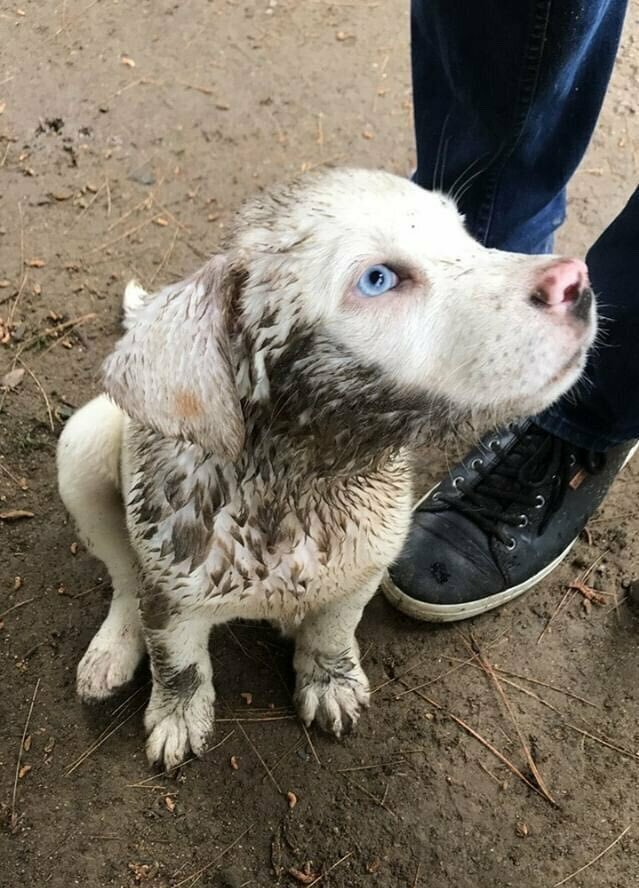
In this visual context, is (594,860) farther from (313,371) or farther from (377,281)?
(377,281)

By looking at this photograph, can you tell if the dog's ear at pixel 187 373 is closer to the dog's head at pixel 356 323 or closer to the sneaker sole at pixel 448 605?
the dog's head at pixel 356 323

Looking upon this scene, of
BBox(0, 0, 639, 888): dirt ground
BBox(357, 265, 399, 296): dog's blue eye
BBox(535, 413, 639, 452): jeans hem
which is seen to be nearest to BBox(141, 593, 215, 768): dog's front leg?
BBox(0, 0, 639, 888): dirt ground

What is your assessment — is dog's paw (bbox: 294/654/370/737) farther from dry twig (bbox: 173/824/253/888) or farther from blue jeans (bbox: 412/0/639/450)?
blue jeans (bbox: 412/0/639/450)

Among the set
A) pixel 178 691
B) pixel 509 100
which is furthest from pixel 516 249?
pixel 178 691

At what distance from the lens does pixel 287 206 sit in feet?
6.56

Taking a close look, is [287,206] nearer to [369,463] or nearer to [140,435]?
[369,463]

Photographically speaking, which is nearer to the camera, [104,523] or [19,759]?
[104,523]

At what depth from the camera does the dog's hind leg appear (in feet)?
9.32

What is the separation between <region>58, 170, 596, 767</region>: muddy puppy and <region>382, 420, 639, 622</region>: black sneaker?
0.93 m

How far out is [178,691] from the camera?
295 cm

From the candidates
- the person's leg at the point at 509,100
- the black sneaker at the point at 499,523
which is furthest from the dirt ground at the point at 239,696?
the person's leg at the point at 509,100

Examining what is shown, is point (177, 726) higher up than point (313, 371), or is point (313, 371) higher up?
point (313, 371)

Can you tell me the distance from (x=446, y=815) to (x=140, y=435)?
1.74m

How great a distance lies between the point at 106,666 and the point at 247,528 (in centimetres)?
116
